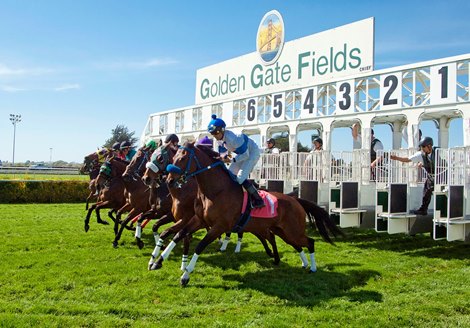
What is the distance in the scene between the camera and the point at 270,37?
15.2 meters

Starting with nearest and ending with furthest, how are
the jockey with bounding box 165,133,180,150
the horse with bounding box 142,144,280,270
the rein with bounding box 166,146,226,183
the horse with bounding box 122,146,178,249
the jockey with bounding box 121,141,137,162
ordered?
the rein with bounding box 166,146,226,183 < the horse with bounding box 142,144,280,270 < the jockey with bounding box 165,133,180,150 < the horse with bounding box 122,146,178,249 < the jockey with bounding box 121,141,137,162

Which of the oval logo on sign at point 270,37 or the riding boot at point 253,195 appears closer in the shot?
the riding boot at point 253,195

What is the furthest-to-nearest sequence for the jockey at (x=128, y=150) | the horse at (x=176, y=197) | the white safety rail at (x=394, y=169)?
1. the jockey at (x=128, y=150)
2. the white safety rail at (x=394, y=169)
3. the horse at (x=176, y=197)

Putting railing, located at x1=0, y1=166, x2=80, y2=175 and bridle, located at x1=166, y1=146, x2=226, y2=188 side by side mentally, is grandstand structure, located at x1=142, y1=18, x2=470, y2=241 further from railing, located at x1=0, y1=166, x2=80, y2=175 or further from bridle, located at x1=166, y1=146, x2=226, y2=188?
railing, located at x1=0, y1=166, x2=80, y2=175

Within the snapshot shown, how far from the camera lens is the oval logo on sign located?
48.6ft

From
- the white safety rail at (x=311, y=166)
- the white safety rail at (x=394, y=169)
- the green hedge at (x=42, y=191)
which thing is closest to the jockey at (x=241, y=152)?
the white safety rail at (x=394, y=169)

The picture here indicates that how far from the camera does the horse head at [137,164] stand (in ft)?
26.1

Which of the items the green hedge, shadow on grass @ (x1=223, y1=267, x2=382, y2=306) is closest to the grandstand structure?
shadow on grass @ (x1=223, y1=267, x2=382, y2=306)

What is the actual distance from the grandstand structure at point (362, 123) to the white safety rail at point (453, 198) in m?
0.02

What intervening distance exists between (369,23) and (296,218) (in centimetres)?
744

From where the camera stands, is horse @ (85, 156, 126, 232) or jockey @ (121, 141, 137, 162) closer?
horse @ (85, 156, 126, 232)

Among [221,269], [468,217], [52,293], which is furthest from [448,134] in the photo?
[52,293]

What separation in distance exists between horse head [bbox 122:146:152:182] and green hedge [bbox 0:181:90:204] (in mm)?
12572

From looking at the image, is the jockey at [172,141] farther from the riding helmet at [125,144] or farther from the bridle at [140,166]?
the riding helmet at [125,144]
